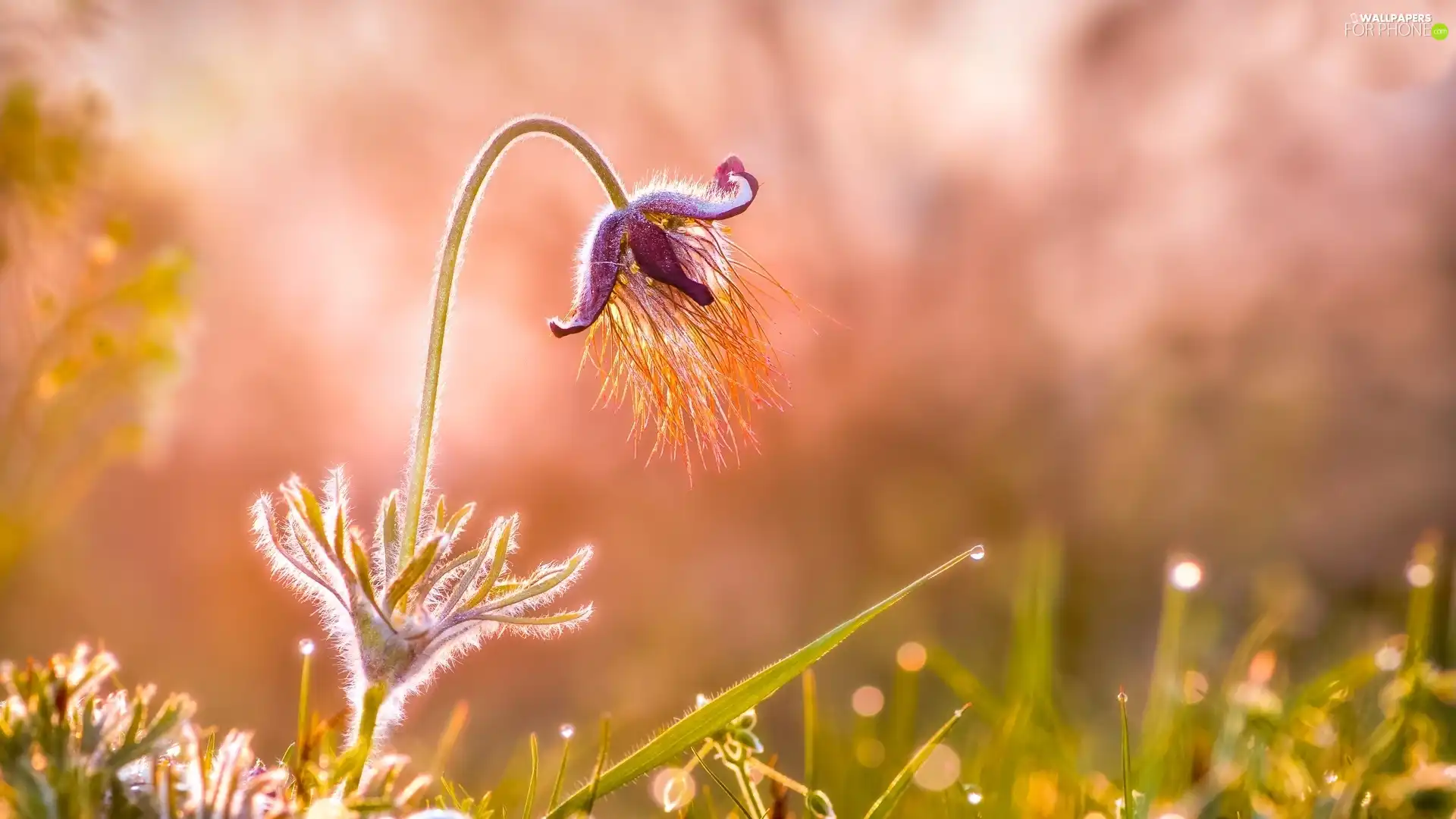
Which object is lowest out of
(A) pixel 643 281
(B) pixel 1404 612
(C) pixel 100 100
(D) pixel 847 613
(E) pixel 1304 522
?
(B) pixel 1404 612

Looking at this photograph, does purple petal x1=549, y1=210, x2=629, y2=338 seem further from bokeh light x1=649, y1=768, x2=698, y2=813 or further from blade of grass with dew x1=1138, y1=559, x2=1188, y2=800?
blade of grass with dew x1=1138, y1=559, x2=1188, y2=800

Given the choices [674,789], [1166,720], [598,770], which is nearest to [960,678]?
[1166,720]

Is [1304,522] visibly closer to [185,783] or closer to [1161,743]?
[1161,743]

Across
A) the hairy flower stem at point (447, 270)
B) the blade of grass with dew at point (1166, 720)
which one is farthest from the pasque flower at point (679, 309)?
the blade of grass with dew at point (1166, 720)

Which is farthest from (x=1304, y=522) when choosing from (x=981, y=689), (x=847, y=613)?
(x=981, y=689)

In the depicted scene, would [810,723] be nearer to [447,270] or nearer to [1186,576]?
[1186,576]

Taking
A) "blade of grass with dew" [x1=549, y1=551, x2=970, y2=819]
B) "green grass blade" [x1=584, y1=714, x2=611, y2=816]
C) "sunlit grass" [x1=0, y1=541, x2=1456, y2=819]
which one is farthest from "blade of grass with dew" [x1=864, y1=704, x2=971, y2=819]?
"green grass blade" [x1=584, y1=714, x2=611, y2=816]
